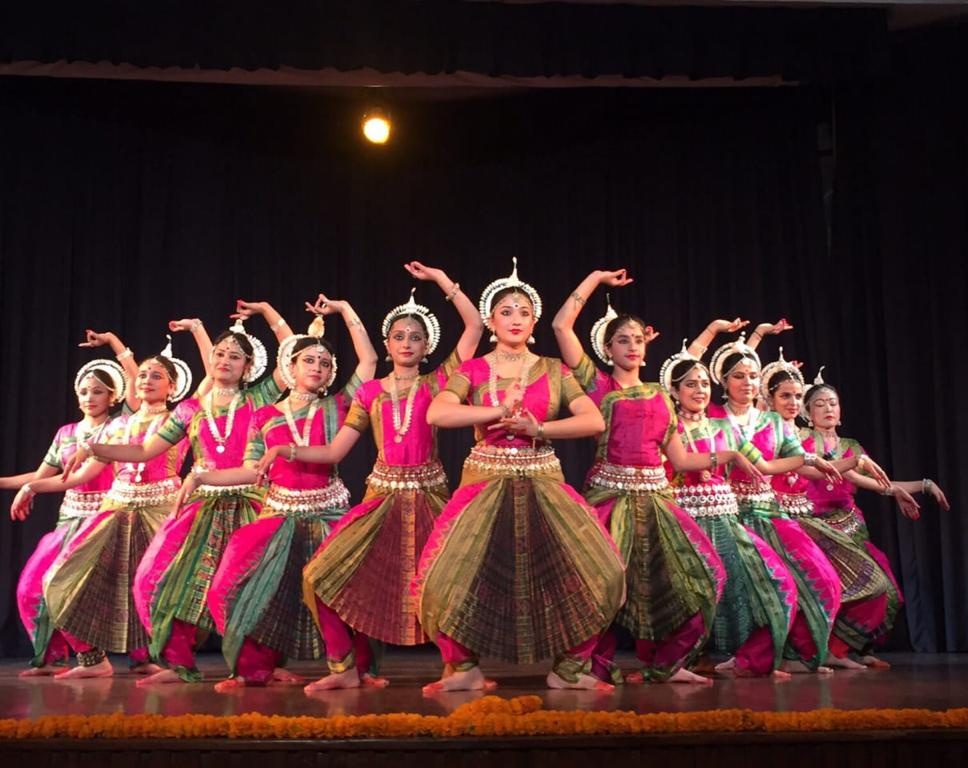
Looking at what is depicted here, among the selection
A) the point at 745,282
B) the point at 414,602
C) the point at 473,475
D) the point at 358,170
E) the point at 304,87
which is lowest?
the point at 414,602

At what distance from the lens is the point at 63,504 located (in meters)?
5.51

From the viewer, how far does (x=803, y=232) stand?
6.89 m

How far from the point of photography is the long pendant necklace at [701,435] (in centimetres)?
483

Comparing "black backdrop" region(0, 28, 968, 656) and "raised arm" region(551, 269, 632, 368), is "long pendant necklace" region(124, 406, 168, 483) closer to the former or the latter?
"black backdrop" region(0, 28, 968, 656)

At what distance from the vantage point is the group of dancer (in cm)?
395

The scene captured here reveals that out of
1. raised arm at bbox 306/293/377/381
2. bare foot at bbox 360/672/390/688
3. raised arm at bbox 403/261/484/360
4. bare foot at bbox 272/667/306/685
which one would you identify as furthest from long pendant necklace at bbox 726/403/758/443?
bare foot at bbox 272/667/306/685

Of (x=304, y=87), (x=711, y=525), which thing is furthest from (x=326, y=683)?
(x=304, y=87)

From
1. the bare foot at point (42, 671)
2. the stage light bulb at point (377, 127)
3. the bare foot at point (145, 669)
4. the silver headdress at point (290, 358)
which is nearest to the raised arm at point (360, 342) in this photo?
the silver headdress at point (290, 358)

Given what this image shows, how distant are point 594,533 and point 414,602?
692 mm

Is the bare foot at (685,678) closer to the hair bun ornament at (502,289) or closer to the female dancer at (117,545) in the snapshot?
the hair bun ornament at (502,289)

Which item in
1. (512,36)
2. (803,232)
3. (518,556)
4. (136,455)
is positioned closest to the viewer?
(518,556)

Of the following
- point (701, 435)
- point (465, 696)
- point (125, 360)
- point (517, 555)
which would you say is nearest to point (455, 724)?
point (465, 696)

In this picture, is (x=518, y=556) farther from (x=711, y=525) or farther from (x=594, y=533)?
(x=711, y=525)

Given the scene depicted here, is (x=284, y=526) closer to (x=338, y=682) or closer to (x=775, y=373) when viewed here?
(x=338, y=682)
